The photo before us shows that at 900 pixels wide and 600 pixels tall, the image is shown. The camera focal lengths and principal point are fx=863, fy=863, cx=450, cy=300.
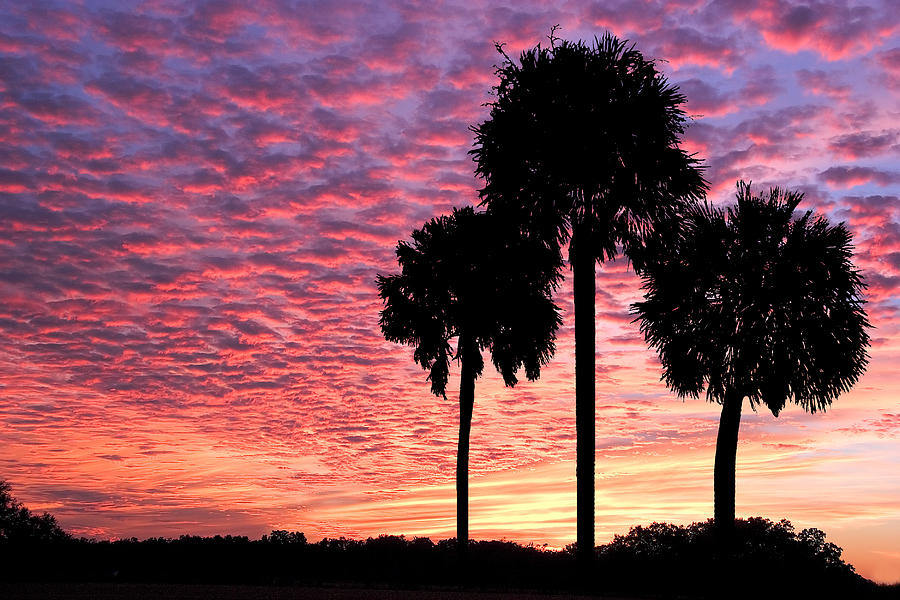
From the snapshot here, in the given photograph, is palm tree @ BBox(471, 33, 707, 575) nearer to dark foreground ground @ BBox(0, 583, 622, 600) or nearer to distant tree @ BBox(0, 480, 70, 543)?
dark foreground ground @ BBox(0, 583, 622, 600)

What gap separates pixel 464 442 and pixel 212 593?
1412 centimetres

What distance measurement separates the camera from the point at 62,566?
81.1 feet

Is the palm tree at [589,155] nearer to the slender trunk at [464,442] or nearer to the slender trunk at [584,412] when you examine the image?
the slender trunk at [584,412]

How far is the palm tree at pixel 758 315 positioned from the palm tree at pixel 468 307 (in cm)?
461

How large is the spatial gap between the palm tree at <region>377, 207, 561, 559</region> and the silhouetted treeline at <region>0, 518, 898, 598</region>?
6674mm

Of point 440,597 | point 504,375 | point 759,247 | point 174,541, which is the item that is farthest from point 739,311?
point 174,541

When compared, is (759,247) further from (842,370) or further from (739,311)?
(842,370)

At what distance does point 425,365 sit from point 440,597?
52.9 ft

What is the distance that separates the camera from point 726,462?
28.6m

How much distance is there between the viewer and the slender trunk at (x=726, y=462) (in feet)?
91.5

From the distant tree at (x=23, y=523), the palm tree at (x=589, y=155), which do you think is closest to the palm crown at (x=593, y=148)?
the palm tree at (x=589, y=155)

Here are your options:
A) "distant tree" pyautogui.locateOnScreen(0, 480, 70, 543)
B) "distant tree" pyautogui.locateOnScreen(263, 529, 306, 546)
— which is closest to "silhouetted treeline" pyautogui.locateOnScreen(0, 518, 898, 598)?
"distant tree" pyautogui.locateOnScreen(263, 529, 306, 546)

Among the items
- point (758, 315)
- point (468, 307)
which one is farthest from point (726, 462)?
point (468, 307)

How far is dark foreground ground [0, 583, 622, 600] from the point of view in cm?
1736
